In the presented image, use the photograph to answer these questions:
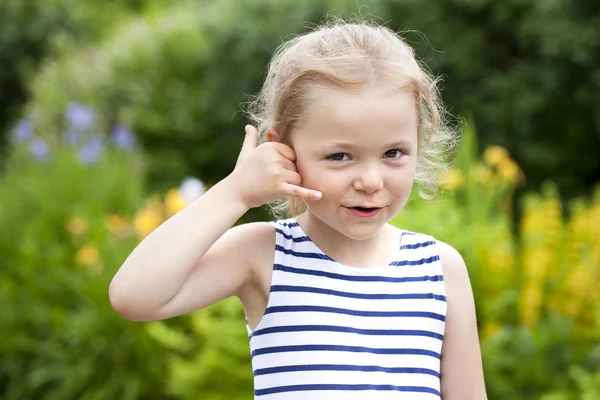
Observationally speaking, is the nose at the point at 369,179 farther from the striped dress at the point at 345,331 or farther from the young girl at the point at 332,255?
the striped dress at the point at 345,331

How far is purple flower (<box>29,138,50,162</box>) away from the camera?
19.9ft

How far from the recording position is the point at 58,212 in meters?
5.38

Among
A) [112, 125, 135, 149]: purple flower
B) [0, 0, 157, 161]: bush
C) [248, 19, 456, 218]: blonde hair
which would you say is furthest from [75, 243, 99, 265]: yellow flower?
[0, 0, 157, 161]: bush

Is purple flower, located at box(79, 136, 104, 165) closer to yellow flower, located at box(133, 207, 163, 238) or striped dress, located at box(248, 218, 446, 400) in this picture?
yellow flower, located at box(133, 207, 163, 238)

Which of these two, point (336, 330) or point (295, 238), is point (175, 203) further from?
point (336, 330)

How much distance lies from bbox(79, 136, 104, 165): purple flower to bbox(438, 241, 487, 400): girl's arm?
4.10m

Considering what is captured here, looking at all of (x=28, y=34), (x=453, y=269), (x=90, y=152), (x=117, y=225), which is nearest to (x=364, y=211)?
(x=453, y=269)

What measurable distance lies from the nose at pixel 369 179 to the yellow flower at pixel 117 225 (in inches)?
126

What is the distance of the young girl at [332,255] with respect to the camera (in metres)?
1.70

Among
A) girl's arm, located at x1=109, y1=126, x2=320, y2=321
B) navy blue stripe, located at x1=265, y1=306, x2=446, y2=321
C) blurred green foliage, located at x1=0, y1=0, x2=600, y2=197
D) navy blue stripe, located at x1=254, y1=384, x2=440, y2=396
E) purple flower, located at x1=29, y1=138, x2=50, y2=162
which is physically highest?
blurred green foliage, located at x1=0, y1=0, x2=600, y2=197

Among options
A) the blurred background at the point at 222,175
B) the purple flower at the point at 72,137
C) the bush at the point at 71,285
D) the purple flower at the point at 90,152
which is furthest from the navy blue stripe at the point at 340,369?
the purple flower at the point at 72,137

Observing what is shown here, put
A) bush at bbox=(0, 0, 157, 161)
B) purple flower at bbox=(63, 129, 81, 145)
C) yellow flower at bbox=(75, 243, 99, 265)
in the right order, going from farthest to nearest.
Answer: bush at bbox=(0, 0, 157, 161)
purple flower at bbox=(63, 129, 81, 145)
yellow flower at bbox=(75, 243, 99, 265)

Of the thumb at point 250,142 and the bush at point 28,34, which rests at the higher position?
the bush at point 28,34

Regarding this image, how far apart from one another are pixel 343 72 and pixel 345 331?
1.62 ft
